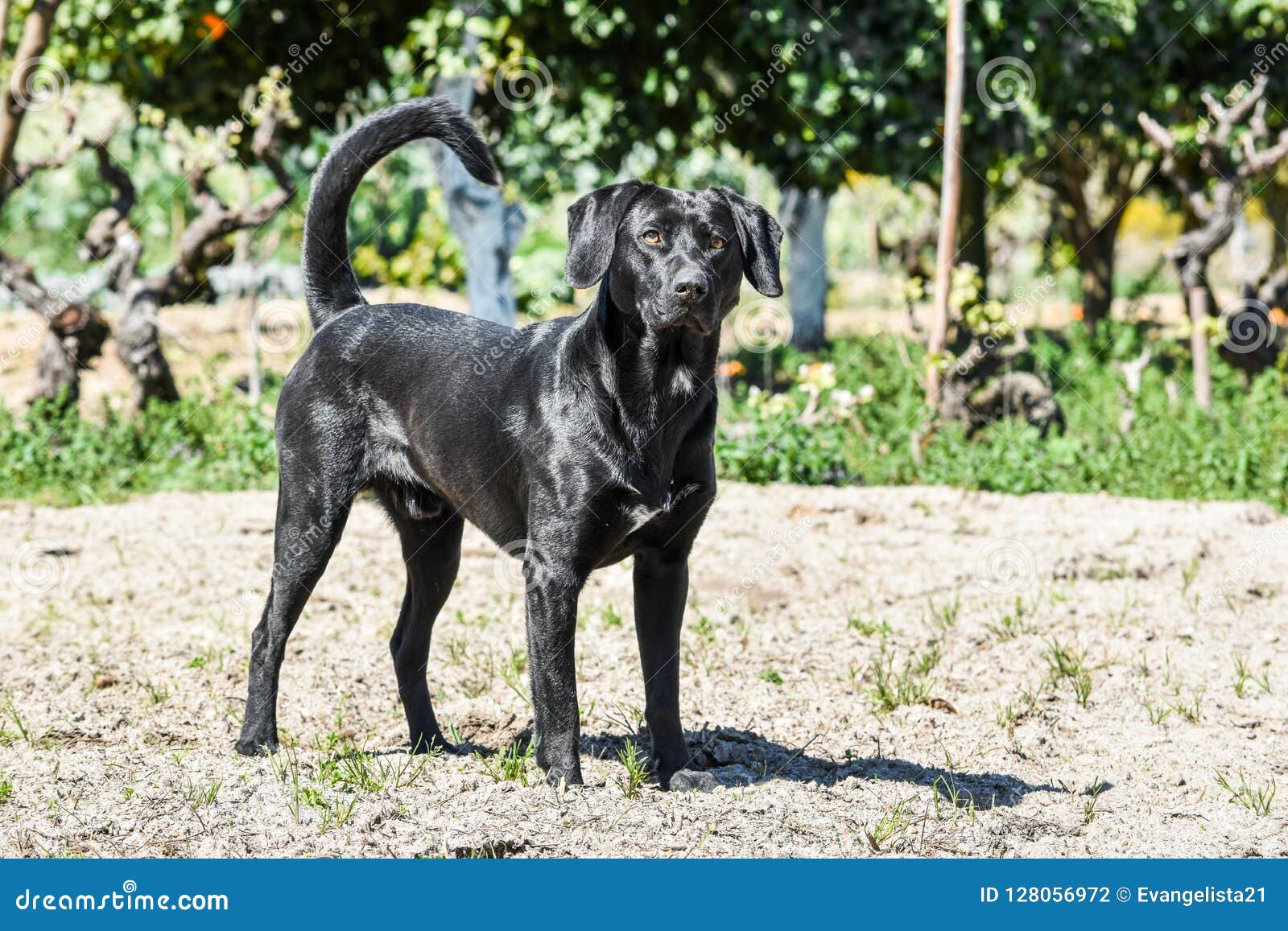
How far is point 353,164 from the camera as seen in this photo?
15.5 feet

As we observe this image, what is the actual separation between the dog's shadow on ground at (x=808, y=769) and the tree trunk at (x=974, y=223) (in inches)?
313

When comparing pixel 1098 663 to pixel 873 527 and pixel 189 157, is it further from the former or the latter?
pixel 189 157

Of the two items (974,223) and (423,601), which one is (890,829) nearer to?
(423,601)

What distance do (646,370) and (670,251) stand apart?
13.5 inches

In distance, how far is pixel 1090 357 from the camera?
508 inches

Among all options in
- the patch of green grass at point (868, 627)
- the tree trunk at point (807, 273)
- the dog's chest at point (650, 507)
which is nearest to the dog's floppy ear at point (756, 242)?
the dog's chest at point (650, 507)

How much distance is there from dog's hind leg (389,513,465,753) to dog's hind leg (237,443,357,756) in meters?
0.27

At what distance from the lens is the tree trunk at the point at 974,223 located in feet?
39.3

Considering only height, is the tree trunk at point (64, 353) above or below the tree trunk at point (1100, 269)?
below

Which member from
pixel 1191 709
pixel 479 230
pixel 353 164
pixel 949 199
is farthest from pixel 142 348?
pixel 1191 709
